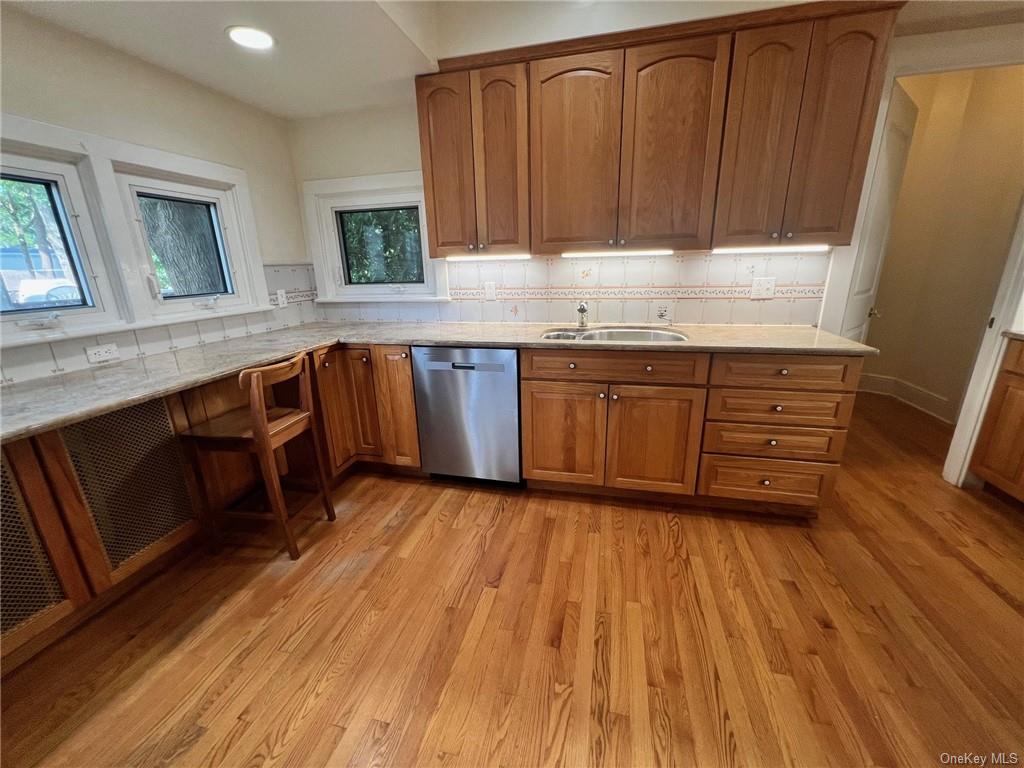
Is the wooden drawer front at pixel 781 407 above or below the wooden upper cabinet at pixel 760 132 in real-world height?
below

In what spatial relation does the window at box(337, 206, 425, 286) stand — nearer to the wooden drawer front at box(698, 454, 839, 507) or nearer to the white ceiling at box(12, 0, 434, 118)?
the white ceiling at box(12, 0, 434, 118)

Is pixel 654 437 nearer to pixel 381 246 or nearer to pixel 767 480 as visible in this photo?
pixel 767 480

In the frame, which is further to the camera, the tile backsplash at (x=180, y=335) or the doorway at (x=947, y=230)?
the doorway at (x=947, y=230)

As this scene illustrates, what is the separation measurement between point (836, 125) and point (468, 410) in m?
2.19

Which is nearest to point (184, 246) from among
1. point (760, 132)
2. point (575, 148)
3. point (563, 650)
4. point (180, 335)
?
point (180, 335)

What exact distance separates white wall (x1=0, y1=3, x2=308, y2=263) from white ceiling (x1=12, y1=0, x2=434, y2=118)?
7 centimetres

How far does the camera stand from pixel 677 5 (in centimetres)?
176

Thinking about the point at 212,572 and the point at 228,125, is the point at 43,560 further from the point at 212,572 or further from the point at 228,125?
the point at 228,125

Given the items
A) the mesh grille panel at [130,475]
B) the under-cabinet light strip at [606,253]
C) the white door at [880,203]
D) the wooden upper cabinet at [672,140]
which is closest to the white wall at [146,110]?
the mesh grille panel at [130,475]

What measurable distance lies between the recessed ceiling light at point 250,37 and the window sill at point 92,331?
4.32ft

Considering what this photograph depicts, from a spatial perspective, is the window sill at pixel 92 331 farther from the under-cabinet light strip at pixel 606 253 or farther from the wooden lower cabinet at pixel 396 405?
the under-cabinet light strip at pixel 606 253

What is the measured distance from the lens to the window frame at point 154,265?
186 cm

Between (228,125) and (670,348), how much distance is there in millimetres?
2780

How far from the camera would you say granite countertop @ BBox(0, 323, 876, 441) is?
1.24 m
